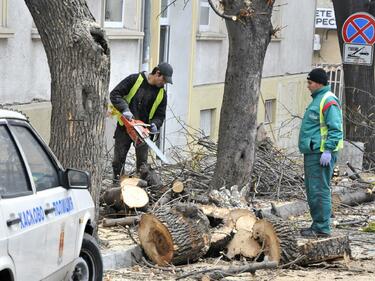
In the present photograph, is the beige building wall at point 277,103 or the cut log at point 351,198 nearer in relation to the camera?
the cut log at point 351,198

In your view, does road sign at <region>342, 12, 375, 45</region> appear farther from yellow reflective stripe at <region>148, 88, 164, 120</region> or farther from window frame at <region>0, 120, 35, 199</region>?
window frame at <region>0, 120, 35, 199</region>

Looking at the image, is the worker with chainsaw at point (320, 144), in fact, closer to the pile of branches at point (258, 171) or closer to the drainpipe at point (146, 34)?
the pile of branches at point (258, 171)

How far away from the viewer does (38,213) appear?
21.7ft

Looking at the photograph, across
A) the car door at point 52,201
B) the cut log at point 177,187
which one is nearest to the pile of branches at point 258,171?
the cut log at point 177,187

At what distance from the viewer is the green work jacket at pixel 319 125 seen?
1073 cm

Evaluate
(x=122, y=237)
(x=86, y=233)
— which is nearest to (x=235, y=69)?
(x=122, y=237)

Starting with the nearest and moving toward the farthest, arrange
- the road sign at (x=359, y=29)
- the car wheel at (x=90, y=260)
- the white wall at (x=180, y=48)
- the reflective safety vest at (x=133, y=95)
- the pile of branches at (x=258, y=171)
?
the car wheel at (x=90, y=260) < the reflective safety vest at (x=133, y=95) < the pile of branches at (x=258, y=171) < the road sign at (x=359, y=29) < the white wall at (x=180, y=48)

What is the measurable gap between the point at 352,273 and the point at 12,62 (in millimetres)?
6094

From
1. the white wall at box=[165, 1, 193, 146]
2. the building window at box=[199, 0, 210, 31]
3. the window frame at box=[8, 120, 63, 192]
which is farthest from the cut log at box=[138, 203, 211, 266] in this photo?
the building window at box=[199, 0, 210, 31]

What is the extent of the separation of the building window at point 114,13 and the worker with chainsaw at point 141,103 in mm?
4461

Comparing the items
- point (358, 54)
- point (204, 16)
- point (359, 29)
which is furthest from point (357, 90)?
point (204, 16)

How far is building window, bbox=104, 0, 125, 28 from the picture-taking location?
17.3 m

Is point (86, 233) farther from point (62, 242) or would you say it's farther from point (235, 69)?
point (235, 69)

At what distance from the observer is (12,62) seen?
46.2ft
